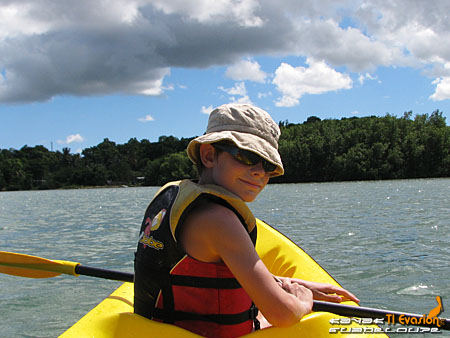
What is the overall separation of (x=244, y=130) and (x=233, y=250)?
0.44 m

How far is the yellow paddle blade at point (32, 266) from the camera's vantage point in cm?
334

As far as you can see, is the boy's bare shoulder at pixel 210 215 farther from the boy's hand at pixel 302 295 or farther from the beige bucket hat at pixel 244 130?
the boy's hand at pixel 302 295

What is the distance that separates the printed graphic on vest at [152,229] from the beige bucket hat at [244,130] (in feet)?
0.90

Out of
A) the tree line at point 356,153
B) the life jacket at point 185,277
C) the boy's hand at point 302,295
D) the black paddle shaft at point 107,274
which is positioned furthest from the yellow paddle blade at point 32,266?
the tree line at point 356,153

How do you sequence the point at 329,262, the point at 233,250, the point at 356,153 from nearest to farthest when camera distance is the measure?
the point at 233,250, the point at 329,262, the point at 356,153

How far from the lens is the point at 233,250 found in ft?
4.89

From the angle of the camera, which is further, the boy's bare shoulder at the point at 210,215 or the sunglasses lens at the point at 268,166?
the sunglasses lens at the point at 268,166

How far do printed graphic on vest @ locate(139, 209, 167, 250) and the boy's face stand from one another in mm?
241

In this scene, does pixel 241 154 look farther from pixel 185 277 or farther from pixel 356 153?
pixel 356 153

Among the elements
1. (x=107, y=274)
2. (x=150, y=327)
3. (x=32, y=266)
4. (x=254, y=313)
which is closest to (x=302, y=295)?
(x=254, y=313)

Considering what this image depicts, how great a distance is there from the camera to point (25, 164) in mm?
98438

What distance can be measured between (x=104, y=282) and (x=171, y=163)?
78475 millimetres

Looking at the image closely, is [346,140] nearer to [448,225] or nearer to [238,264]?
[448,225]

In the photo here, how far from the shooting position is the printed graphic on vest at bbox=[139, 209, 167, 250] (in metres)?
1.64
